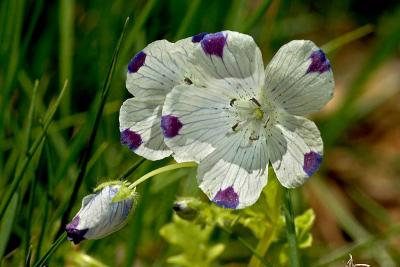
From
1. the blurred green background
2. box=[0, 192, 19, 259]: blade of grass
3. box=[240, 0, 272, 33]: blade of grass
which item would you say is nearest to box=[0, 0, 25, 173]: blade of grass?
the blurred green background

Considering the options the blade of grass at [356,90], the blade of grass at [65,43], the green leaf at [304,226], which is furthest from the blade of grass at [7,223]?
the blade of grass at [356,90]

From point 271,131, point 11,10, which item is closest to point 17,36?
point 11,10

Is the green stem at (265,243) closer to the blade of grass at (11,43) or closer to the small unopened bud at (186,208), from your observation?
the small unopened bud at (186,208)

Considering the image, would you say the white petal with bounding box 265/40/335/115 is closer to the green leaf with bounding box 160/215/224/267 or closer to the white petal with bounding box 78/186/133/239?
the white petal with bounding box 78/186/133/239

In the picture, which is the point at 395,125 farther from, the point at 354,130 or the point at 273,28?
the point at 273,28

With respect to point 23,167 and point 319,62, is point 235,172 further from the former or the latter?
point 23,167

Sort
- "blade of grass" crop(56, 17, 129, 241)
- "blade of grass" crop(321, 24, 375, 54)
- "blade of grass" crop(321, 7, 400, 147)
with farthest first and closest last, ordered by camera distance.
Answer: "blade of grass" crop(321, 7, 400, 147)
"blade of grass" crop(321, 24, 375, 54)
"blade of grass" crop(56, 17, 129, 241)
